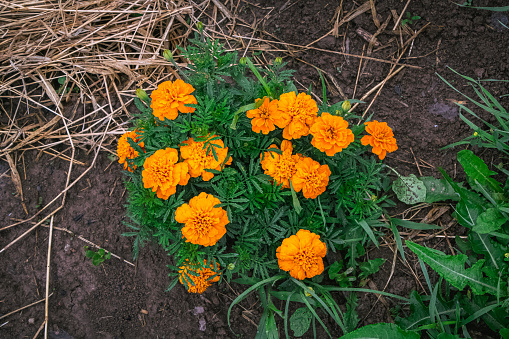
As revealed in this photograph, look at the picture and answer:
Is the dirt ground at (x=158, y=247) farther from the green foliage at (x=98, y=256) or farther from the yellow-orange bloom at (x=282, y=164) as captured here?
the yellow-orange bloom at (x=282, y=164)

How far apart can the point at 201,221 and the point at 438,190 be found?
178cm

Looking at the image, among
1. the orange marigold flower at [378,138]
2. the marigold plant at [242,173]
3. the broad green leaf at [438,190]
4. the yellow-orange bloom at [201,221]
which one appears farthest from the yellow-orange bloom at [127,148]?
the broad green leaf at [438,190]

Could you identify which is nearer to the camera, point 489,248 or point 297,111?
point 297,111

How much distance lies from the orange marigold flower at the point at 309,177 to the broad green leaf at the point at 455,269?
648 mm

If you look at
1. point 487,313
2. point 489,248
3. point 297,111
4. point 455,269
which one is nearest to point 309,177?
point 297,111

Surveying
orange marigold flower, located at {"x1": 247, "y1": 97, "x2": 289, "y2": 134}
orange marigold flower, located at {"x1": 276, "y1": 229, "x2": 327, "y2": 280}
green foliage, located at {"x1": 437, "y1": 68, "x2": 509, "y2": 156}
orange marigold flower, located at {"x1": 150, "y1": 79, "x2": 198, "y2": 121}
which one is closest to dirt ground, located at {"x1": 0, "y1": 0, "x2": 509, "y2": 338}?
green foliage, located at {"x1": 437, "y1": 68, "x2": 509, "y2": 156}

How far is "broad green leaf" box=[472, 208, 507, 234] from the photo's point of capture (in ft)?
6.31

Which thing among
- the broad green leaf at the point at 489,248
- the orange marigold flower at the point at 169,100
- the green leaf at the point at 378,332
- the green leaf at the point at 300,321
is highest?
the orange marigold flower at the point at 169,100

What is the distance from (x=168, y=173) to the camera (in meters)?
1.57

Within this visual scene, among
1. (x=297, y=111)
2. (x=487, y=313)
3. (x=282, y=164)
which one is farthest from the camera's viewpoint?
(x=487, y=313)

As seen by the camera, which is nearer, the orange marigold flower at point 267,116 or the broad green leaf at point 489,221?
the orange marigold flower at point 267,116

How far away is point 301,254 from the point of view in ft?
5.53

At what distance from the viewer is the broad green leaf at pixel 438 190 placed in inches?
88.8

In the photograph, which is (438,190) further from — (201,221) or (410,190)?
(201,221)
